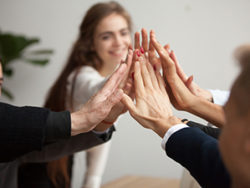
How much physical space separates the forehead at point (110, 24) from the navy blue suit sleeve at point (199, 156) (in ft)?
3.76

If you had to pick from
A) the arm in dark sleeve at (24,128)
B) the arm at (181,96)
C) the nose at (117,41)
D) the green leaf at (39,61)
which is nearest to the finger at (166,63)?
the arm at (181,96)

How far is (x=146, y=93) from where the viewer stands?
2.79 feet

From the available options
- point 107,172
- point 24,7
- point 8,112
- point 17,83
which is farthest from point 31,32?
point 8,112

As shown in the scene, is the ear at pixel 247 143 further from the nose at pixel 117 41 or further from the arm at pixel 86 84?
the nose at pixel 117 41

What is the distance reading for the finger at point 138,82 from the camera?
2.81ft

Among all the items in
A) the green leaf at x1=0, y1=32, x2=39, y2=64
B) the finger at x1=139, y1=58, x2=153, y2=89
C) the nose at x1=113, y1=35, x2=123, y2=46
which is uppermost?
the finger at x1=139, y1=58, x2=153, y2=89

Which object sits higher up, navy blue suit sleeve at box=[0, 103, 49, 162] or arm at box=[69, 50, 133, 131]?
navy blue suit sleeve at box=[0, 103, 49, 162]

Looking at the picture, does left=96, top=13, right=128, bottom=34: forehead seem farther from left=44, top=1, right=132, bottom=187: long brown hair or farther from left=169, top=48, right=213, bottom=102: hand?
left=169, top=48, right=213, bottom=102: hand

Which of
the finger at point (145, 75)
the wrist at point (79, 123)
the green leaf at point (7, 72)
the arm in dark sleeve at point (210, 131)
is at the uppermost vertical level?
the finger at point (145, 75)

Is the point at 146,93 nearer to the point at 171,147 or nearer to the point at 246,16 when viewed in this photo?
the point at 171,147

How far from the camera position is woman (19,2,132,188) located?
156cm

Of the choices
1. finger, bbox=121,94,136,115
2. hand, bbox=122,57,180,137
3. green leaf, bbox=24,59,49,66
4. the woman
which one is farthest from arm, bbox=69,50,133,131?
green leaf, bbox=24,59,49,66

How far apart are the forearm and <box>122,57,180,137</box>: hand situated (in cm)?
10

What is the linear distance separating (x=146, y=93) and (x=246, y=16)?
1.58 meters
